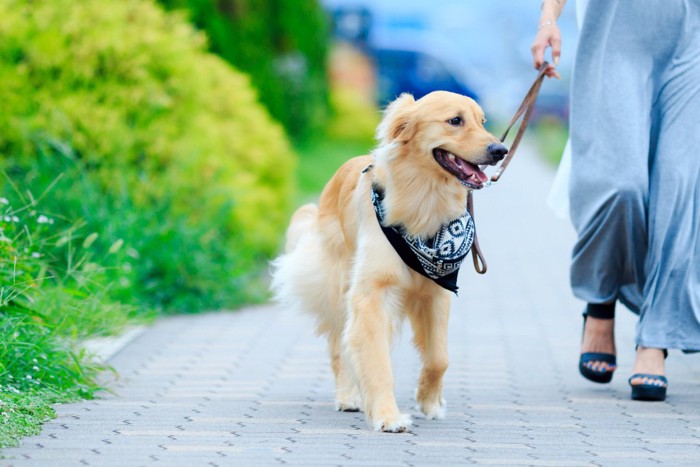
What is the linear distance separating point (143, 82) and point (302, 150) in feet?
43.6

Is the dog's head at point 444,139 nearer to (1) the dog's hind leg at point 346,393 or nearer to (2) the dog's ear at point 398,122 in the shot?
(2) the dog's ear at point 398,122

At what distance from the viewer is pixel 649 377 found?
5.08 m

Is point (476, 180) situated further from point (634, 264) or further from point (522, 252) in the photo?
point (522, 252)

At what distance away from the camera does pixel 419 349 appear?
190 inches

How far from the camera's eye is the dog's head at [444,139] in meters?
4.38

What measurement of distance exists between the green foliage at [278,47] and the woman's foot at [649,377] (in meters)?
7.62

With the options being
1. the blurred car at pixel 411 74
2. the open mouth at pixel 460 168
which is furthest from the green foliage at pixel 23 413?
the blurred car at pixel 411 74

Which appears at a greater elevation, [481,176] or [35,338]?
[481,176]

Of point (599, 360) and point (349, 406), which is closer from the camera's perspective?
point (349, 406)

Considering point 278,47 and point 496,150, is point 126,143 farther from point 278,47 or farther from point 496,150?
point 278,47

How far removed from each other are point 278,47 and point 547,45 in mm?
14369

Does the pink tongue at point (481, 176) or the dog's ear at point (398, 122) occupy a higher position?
the dog's ear at point (398, 122)

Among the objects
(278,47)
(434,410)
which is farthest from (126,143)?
(278,47)

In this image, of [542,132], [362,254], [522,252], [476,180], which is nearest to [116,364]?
[362,254]
